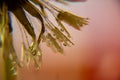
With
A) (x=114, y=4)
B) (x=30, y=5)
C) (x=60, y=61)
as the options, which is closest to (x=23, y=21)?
(x=30, y=5)

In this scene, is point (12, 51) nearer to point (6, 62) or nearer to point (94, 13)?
point (6, 62)

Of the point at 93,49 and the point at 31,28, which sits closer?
the point at 31,28

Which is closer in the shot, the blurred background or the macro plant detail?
the macro plant detail

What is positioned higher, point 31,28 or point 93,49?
point 31,28

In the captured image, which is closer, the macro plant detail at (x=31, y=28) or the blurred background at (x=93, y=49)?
the macro plant detail at (x=31, y=28)
